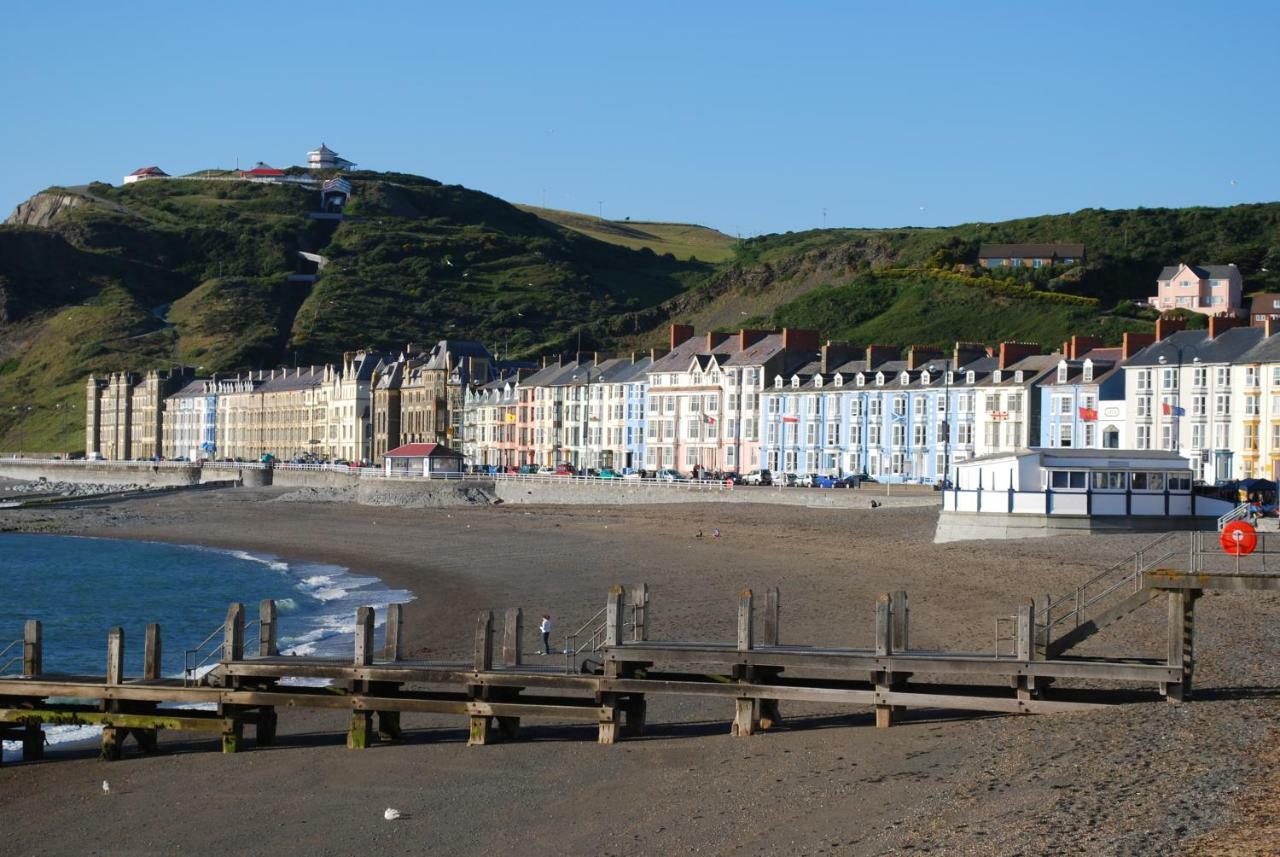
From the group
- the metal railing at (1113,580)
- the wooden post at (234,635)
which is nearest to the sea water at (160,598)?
the wooden post at (234,635)

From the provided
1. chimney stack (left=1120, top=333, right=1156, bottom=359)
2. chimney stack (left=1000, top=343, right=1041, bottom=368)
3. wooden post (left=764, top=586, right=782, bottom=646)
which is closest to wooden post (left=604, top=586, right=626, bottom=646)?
wooden post (left=764, top=586, right=782, bottom=646)

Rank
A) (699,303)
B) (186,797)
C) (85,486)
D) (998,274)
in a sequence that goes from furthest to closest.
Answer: (699,303) → (998,274) → (85,486) → (186,797)

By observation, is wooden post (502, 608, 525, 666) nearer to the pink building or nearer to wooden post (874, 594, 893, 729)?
wooden post (874, 594, 893, 729)

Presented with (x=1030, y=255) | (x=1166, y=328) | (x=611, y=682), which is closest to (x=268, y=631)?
(x=611, y=682)

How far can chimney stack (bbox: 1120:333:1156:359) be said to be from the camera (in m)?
72.0

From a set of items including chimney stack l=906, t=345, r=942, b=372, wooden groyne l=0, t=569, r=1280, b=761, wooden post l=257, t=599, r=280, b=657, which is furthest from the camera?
chimney stack l=906, t=345, r=942, b=372

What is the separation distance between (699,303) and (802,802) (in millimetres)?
167012

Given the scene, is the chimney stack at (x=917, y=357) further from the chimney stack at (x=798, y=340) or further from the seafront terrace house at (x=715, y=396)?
the chimney stack at (x=798, y=340)

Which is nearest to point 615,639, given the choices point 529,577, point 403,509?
point 529,577

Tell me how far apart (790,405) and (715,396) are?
788 cm

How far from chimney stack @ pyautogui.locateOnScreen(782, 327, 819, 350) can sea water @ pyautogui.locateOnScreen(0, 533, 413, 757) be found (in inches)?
1477

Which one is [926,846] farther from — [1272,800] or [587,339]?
[587,339]

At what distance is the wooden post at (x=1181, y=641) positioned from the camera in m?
21.0

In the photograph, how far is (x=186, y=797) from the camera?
2083 centimetres
